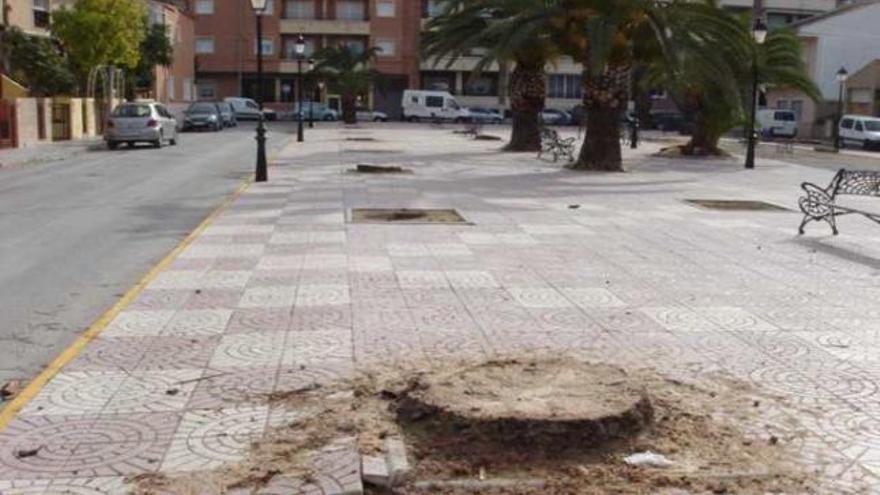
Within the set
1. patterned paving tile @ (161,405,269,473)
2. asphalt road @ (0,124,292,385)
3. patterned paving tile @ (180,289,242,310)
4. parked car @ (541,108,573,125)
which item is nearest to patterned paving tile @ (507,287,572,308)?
patterned paving tile @ (180,289,242,310)

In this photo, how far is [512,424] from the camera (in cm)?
482

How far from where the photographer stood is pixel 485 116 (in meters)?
75.4

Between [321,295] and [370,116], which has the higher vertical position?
[370,116]

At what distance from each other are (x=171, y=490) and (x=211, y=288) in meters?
4.76

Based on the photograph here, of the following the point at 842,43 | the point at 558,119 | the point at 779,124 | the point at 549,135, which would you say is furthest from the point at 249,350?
the point at 558,119

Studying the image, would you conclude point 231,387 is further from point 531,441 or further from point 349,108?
point 349,108

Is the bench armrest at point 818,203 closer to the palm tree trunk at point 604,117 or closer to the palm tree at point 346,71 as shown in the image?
the palm tree trunk at point 604,117

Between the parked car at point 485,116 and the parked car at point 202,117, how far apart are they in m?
25.3

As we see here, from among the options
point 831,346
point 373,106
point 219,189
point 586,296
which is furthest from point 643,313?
point 373,106

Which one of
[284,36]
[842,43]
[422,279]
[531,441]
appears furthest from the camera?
[284,36]

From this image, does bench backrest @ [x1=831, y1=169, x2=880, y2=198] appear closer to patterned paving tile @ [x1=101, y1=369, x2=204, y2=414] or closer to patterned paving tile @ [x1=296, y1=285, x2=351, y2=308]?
patterned paving tile @ [x1=296, y1=285, x2=351, y2=308]

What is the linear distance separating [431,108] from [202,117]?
87.0 ft

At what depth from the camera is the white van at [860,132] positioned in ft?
159

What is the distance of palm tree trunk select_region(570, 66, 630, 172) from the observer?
25516 millimetres
